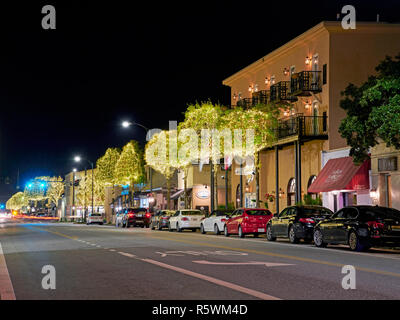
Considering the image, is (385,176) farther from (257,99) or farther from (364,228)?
(257,99)

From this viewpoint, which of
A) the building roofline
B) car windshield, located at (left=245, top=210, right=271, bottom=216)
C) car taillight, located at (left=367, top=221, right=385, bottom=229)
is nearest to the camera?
car taillight, located at (left=367, top=221, right=385, bottom=229)

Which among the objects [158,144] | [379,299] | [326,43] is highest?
[326,43]

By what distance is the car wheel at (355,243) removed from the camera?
21188 mm

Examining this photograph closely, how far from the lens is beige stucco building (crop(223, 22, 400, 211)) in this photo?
3925 centimetres

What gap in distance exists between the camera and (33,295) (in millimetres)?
10539

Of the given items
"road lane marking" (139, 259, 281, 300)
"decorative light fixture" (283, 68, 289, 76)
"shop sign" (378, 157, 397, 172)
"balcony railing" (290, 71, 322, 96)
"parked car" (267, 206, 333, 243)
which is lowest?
"road lane marking" (139, 259, 281, 300)

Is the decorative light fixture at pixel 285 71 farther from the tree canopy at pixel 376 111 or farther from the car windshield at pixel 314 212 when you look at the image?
the car windshield at pixel 314 212

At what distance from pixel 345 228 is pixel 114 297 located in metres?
13.4

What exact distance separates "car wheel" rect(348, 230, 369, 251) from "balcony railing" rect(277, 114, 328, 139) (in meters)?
17.8

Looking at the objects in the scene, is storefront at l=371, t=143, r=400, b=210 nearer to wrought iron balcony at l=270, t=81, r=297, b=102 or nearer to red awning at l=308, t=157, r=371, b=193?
red awning at l=308, t=157, r=371, b=193

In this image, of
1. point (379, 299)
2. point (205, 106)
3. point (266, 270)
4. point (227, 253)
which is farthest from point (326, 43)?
point (379, 299)

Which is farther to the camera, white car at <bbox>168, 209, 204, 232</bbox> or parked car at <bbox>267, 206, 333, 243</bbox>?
white car at <bbox>168, 209, 204, 232</bbox>

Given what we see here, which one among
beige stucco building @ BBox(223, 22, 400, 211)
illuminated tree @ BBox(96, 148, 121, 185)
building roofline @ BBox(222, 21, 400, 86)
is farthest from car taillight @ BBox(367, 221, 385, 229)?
illuminated tree @ BBox(96, 148, 121, 185)
